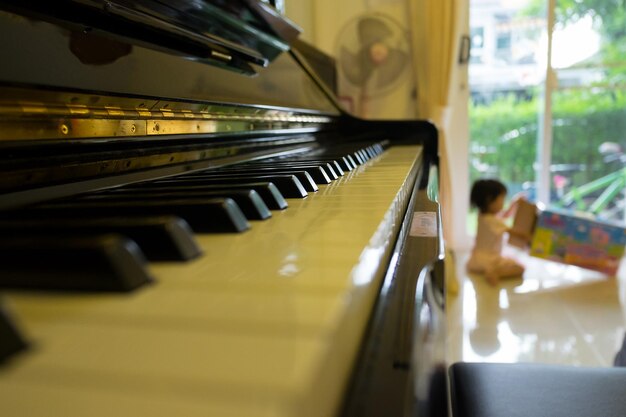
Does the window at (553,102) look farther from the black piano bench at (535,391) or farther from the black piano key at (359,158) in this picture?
the black piano bench at (535,391)

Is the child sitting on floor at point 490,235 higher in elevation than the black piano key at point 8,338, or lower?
lower

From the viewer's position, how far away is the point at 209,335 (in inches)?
9.0

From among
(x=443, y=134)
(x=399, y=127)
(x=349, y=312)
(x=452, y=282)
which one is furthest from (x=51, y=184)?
(x=443, y=134)

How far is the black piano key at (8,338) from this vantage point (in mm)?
215

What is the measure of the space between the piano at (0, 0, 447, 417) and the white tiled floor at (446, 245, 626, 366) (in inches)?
50.6

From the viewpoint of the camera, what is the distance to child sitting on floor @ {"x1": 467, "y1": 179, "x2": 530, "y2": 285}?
2.79m

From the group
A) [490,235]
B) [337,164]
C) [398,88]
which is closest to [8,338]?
[337,164]

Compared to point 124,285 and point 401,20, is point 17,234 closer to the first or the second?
point 124,285

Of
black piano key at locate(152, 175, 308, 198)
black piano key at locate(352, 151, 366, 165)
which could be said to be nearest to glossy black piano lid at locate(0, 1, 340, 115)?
black piano key at locate(152, 175, 308, 198)

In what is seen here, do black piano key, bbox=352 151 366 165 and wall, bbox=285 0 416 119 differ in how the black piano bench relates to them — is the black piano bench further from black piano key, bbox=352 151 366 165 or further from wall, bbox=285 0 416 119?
wall, bbox=285 0 416 119

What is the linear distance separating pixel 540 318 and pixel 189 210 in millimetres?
2152

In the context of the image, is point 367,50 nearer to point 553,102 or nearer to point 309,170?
point 553,102

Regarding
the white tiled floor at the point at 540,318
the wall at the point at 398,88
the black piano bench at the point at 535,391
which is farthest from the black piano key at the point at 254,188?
the wall at the point at 398,88

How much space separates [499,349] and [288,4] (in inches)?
79.5
